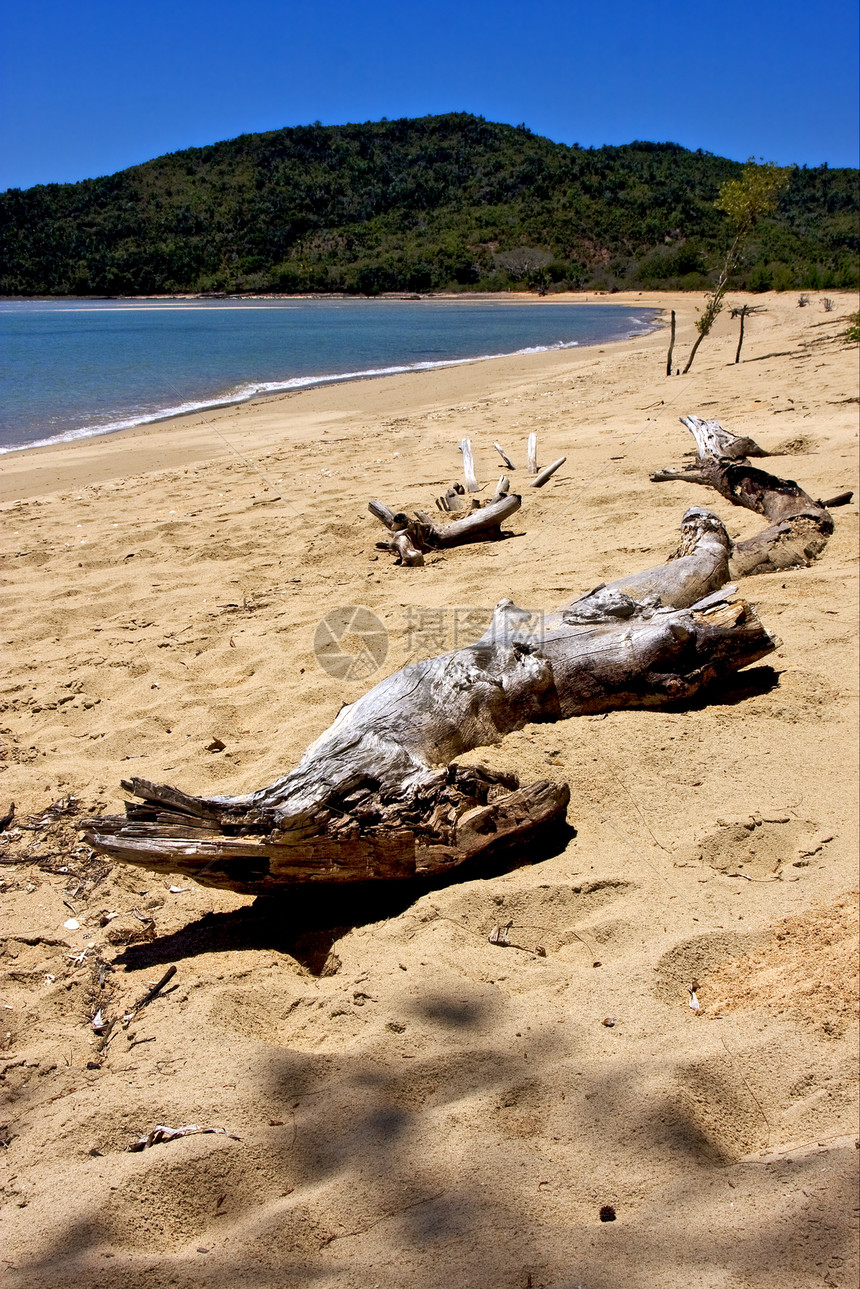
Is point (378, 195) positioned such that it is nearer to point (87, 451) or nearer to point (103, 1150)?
point (87, 451)

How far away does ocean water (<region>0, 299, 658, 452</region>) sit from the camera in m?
13.4

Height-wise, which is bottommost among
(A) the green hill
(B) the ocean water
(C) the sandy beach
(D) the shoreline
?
(C) the sandy beach

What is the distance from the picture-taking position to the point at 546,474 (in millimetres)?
6645

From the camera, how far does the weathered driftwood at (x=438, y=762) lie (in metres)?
2.29

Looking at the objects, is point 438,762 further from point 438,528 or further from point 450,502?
point 450,502

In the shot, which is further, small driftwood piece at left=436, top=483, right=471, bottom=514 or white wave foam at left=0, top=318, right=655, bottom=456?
white wave foam at left=0, top=318, right=655, bottom=456

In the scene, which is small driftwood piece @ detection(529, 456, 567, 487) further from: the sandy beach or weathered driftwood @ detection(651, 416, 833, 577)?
the sandy beach

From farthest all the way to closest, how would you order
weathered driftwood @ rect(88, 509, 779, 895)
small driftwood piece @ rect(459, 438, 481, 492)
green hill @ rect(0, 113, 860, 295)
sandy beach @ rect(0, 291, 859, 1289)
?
green hill @ rect(0, 113, 860, 295), small driftwood piece @ rect(459, 438, 481, 492), weathered driftwood @ rect(88, 509, 779, 895), sandy beach @ rect(0, 291, 859, 1289)

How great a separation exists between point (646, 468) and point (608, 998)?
5.34m

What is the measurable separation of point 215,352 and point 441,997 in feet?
73.5

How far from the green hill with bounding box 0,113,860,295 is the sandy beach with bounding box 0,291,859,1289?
51621 mm

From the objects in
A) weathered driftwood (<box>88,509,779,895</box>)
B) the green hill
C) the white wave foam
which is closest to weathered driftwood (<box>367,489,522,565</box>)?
weathered driftwood (<box>88,509,779,895</box>)

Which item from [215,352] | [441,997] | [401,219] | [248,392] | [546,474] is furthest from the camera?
[401,219]

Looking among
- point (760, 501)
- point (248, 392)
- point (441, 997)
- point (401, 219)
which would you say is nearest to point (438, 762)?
point (441, 997)
